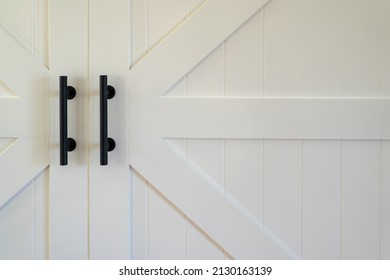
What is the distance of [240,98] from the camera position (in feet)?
3.37

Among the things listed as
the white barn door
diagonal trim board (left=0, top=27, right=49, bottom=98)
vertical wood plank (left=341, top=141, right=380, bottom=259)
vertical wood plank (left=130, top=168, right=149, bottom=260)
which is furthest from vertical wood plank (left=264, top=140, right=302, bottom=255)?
diagonal trim board (left=0, top=27, right=49, bottom=98)

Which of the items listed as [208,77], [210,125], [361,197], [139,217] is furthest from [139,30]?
[361,197]

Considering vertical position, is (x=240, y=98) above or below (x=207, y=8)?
below

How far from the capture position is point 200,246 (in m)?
1.07

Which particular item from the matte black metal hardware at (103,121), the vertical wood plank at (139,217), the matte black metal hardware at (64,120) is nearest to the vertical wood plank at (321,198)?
the vertical wood plank at (139,217)

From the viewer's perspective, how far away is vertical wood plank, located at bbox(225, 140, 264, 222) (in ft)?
3.42

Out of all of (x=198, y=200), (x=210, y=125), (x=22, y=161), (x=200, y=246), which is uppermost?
(x=210, y=125)

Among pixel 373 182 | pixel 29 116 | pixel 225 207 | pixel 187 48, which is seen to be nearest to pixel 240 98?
pixel 187 48

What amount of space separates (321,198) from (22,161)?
93 cm

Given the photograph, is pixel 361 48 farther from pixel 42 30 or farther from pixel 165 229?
pixel 42 30

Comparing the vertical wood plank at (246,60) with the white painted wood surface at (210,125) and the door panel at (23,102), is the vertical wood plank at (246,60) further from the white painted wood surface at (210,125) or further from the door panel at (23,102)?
the door panel at (23,102)

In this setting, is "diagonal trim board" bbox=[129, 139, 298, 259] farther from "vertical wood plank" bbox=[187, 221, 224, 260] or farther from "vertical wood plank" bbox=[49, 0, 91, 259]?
"vertical wood plank" bbox=[49, 0, 91, 259]

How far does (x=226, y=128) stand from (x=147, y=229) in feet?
1.33

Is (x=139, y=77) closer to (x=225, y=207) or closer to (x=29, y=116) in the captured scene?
(x=29, y=116)
